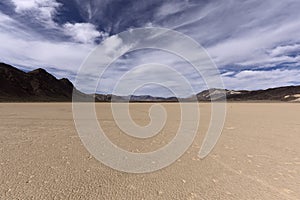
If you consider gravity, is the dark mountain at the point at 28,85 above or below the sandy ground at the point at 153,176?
above

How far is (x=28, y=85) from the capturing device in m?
125

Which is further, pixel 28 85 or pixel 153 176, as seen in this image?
pixel 28 85

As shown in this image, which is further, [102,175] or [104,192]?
[102,175]

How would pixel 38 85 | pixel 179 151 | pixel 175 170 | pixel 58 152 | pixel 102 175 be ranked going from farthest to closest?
pixel 38 85 → pixel 179 151 → pixel 58 152 → pixel 175 170 → pixel 102 175

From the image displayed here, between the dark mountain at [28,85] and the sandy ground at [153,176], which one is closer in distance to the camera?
the sandy ground at [153,176]

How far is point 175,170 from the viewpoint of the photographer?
580 cm

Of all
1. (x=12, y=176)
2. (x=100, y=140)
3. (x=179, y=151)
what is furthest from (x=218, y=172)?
(x=100, y=140)

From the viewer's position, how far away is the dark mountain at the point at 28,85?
106562 mm

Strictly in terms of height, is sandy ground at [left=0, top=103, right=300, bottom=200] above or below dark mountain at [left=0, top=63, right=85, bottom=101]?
below

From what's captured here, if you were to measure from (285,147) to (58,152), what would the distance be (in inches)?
338

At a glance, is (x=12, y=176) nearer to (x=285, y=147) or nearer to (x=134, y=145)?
(x=134, y=145)

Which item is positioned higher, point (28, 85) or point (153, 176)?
point (28, 85)

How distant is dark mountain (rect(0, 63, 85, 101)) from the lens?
107 m

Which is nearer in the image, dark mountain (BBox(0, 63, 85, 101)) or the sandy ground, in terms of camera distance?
the sandy ground
